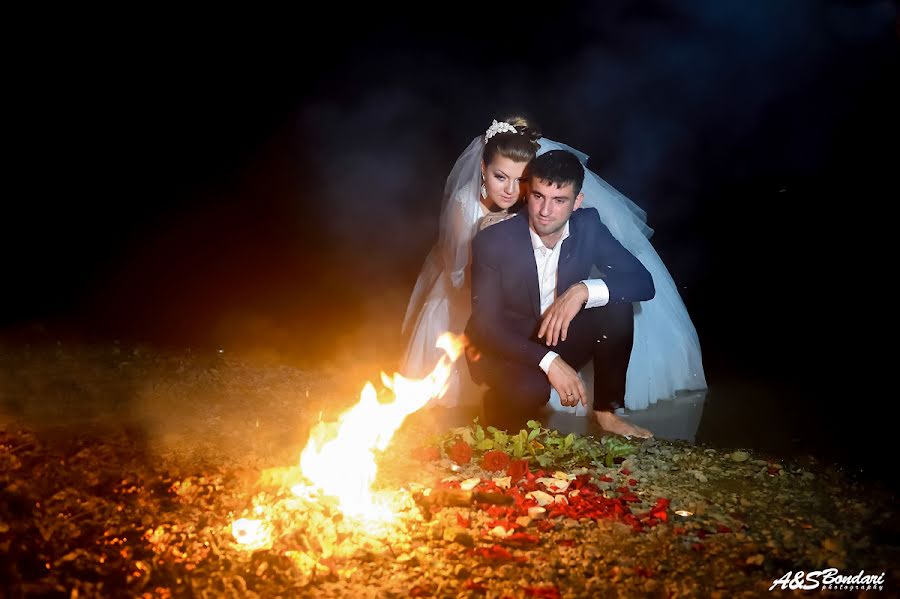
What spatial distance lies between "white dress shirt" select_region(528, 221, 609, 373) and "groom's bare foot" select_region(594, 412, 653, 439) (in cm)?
86

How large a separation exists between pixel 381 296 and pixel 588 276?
472cm

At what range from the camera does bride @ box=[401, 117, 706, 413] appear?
Answer: 570 centimetres

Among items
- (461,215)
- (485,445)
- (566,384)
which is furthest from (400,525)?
(461,215)

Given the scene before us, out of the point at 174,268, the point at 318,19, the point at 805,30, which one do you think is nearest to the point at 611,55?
the point at 805,30

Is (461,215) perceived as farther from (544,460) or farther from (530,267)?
(544,460)

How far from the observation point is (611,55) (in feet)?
42.1

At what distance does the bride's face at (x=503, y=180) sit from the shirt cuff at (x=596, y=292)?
968 mm

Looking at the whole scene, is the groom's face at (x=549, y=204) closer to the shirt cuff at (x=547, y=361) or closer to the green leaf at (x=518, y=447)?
the shirt cuff at (x=547, y=361)

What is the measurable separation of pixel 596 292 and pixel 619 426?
1.03 metres

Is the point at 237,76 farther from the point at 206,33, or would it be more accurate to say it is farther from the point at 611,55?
the point at 611,55

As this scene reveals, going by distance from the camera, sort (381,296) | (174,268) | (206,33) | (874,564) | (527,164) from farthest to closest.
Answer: (206,33) → (174,268) → (381,296) → (527,164) → (874,564)

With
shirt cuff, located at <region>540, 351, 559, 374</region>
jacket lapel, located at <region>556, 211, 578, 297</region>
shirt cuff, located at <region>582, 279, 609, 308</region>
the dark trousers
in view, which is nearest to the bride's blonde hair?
jacket lapel, located at <region>556, 211, 578, 297</region>

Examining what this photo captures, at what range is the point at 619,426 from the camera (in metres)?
5.34

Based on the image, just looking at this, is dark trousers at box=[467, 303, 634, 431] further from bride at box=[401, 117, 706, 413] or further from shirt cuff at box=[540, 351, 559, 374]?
bride at box=[401, 117, 706, 413]
